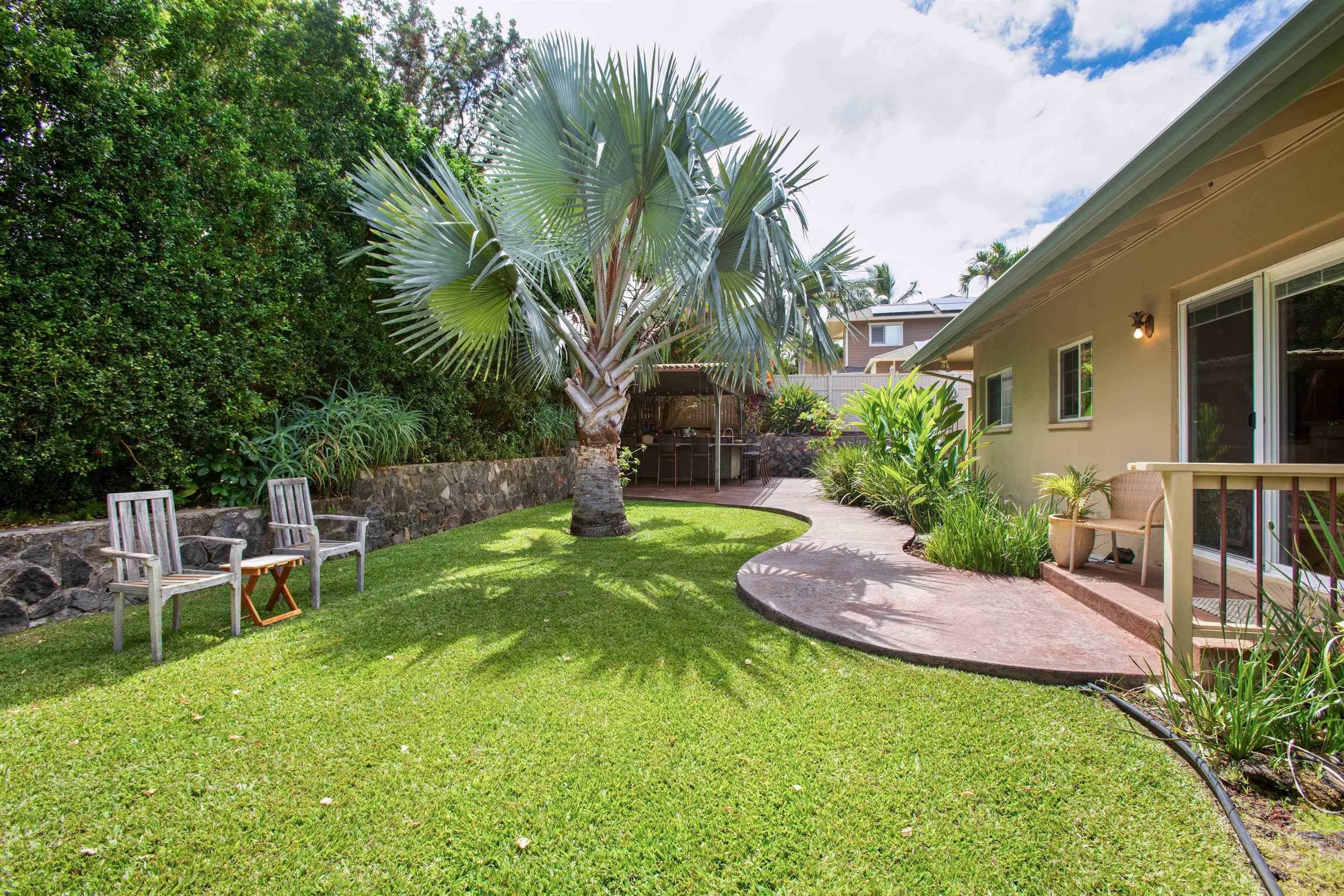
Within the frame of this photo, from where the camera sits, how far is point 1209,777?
6.45 ft

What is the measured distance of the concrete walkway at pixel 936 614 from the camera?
2.86m

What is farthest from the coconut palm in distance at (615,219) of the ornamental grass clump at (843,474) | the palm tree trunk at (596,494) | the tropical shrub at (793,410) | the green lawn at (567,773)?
the tropical shrub at (793,410)

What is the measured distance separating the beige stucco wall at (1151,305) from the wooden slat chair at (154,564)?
622cm

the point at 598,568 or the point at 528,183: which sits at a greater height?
the point at 528,183

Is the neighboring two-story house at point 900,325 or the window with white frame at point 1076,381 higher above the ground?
the neighboring two-story house at point 900,325

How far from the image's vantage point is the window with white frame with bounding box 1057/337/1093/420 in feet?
19.2

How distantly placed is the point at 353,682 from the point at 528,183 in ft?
14.3

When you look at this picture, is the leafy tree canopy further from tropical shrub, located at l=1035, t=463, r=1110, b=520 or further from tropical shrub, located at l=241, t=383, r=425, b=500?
tropical shrub, located at l=1035, t=463, r=1110, b=520

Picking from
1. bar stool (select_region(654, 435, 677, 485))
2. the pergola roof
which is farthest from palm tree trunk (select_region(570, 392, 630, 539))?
bar stool (select_region(654, 435, 677, 485))

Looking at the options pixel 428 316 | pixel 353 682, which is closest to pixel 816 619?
pixel 353 682

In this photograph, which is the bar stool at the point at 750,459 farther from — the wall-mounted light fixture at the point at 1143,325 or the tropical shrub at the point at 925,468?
the wall-mounted light fixture at the point at 1143,325

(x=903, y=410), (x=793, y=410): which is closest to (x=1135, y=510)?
(x=903, y=410)

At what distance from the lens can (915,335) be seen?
27.7m

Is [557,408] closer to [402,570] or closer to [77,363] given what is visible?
[402,570]
